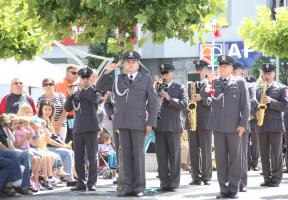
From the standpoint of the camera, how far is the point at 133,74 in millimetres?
12016

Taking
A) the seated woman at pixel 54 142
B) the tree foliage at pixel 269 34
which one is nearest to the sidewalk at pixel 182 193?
the seated woman at pixel 54 142

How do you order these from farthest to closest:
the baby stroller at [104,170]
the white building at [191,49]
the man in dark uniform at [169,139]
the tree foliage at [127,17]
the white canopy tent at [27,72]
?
the white building at [191,49] → the white canopy tent at [27,72] → the baby stroller at [104,170] → the man in dark uniform at [169,139] → the tree foliage at [127,17]

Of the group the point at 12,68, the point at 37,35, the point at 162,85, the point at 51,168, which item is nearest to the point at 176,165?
the point at 162,85

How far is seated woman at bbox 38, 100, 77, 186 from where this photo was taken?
577 inches

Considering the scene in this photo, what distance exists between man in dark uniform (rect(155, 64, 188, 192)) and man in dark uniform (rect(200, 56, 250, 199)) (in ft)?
3.05

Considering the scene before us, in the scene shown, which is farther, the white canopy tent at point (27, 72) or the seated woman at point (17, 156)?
the white canopy tent at point (27, 72)

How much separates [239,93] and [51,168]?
12.8ft

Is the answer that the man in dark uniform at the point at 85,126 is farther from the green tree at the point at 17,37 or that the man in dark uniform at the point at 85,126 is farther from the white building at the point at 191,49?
the white building at the point at 191,49

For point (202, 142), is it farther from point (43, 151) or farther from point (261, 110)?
point (43, 151)

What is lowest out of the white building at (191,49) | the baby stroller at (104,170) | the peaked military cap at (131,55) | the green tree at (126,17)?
the baby stroller at (104,170)

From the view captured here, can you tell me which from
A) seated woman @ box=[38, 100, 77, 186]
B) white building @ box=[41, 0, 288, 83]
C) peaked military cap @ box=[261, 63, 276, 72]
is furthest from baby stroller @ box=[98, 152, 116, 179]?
white building @ box=[41, 0, 288, 83]

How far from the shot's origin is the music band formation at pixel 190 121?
11.9 meters

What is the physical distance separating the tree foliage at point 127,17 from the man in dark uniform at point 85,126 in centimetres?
92

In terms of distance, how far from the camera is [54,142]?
48.1 ft
